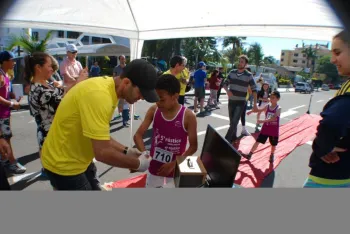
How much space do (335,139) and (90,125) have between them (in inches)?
55.5

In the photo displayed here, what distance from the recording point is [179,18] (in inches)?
144

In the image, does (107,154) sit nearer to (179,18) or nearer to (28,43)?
(179,18)

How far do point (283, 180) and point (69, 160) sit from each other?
135 inches

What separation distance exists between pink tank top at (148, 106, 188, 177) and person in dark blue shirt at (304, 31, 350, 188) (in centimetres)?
107

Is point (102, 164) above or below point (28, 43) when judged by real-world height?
below

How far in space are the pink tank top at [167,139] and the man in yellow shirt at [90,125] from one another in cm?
56

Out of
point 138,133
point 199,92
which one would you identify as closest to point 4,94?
point 138,133

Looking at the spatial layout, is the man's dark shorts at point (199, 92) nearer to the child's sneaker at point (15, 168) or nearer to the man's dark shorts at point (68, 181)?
the child's sneaker at point (15, 168)

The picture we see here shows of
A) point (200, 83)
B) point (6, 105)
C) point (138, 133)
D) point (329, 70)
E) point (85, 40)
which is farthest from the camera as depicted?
point (85, 40)

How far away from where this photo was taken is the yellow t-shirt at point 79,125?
1.39 m

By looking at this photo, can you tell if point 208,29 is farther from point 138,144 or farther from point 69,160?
point 69,160

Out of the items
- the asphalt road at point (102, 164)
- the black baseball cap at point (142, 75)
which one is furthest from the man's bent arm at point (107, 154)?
the asphalt road at point (102, 164)

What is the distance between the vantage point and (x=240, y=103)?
5312mm

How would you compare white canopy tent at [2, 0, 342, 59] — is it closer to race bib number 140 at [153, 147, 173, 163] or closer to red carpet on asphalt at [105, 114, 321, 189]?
race bib number 140 at [153, 147, 173, 163]
